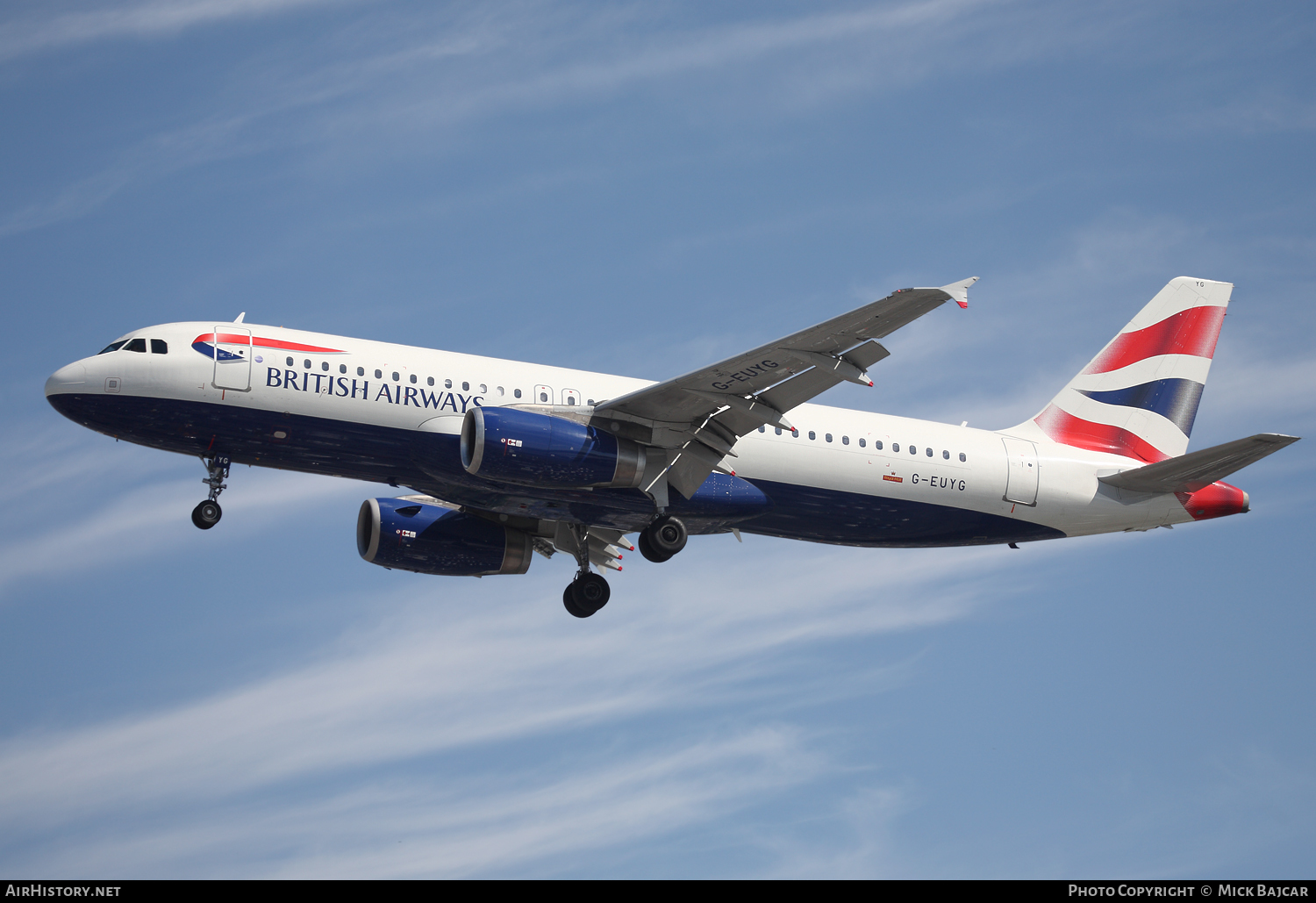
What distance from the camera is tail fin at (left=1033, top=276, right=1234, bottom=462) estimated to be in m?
35.8

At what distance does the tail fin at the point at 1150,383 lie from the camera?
117 feet

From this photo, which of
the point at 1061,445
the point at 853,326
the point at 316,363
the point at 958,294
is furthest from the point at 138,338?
the point at 1061,445

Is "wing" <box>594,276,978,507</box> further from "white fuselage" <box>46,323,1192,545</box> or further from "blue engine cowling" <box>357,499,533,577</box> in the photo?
"blue engine cowling" <box>357,499,533,577</box>

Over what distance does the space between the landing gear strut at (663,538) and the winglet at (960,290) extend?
951 centimetres

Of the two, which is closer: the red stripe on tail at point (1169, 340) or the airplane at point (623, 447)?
the airplane at point (623, 447)

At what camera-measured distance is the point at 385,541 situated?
34.9m

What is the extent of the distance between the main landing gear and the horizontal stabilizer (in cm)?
2104

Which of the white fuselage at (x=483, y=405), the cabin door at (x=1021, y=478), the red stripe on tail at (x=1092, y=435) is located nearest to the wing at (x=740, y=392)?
the white fuselage at (x=483, y=405)

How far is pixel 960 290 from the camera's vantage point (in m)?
24.2

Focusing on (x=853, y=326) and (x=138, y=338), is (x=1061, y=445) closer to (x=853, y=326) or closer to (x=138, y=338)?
(x=853, y=326)

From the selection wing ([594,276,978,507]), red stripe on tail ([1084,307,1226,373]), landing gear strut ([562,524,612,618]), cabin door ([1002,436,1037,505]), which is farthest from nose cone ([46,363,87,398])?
red stripe on tail ([1084,307,1226,373])

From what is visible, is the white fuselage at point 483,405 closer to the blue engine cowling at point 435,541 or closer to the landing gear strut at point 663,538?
the landing gear strut at point 663,538

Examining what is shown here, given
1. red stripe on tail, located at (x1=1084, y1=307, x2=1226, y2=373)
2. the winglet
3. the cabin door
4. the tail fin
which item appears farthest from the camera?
red stripe on tail, located at (x1=1084, y1=307, x2=1226, y2=373)
